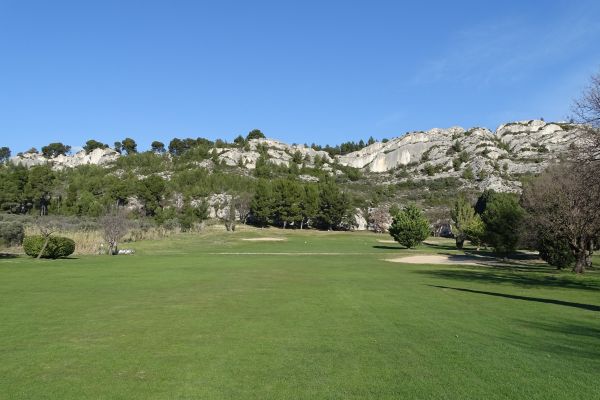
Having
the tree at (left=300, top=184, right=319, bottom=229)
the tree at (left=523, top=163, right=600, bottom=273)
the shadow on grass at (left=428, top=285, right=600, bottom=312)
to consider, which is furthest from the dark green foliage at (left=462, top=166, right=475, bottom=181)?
the shadow on grass at (left=428, top=285, right=600, bottom=312)

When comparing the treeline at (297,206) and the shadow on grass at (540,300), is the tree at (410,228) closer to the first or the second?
the shadow on grass at (540,300)

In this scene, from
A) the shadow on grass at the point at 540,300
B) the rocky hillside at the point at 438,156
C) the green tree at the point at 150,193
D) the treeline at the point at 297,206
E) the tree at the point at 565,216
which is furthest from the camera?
the rocky hillside at the point at 438,156

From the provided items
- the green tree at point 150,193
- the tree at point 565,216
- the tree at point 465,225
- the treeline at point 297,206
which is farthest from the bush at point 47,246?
the treeline at point 297,206

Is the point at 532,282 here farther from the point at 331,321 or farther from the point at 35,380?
the point at 35,380

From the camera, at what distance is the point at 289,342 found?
9789mm

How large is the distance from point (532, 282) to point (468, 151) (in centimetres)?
14642

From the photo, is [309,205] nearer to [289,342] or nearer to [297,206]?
[297,206]

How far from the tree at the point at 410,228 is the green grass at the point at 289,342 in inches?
1473

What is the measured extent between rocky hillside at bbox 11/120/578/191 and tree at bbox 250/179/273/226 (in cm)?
5757

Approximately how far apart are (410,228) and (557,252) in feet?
72.0

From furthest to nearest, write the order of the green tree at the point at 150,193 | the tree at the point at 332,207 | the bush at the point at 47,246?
1. the tree at the point at 332,207
2. the green tree at the point at 150,193
3. the bush at the point at 47,246

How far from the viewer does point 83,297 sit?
15.6m

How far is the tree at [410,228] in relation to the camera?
56.9 meters

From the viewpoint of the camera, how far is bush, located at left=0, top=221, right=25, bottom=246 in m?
41.1
